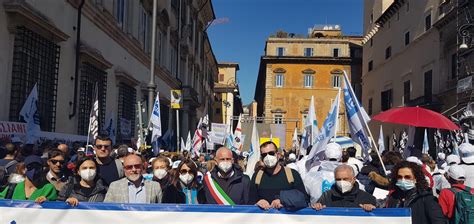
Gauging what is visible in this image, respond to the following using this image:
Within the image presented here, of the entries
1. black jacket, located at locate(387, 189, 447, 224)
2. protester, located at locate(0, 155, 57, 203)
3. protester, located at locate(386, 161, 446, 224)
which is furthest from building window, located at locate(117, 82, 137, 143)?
black jacket, located at locate(387, 189, 447, 224)

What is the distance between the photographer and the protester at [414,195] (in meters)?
4.37

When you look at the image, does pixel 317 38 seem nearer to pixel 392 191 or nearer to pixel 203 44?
pixel 203 44

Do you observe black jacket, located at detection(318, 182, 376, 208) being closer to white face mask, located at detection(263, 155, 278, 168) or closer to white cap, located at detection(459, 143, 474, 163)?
white face mask, located at detection(263, 155, 278, 168)

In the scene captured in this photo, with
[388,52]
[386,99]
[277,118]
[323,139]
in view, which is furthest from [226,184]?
[277,118]

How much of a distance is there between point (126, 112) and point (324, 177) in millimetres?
16086

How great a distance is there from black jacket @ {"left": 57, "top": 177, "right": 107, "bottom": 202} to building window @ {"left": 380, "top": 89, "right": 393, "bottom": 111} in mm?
39117

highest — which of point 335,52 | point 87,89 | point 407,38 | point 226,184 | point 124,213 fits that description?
point 335,52

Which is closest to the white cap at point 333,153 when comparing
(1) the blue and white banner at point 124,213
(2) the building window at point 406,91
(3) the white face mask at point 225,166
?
(3) the white face mask at point 225,166

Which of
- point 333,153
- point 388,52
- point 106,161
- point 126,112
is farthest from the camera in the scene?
point 388,52

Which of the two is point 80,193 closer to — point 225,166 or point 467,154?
point 225,166

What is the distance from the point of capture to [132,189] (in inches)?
194

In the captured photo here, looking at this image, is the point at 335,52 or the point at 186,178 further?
the point at 335,52

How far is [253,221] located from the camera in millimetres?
4570

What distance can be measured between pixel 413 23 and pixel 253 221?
3551 centimetres
